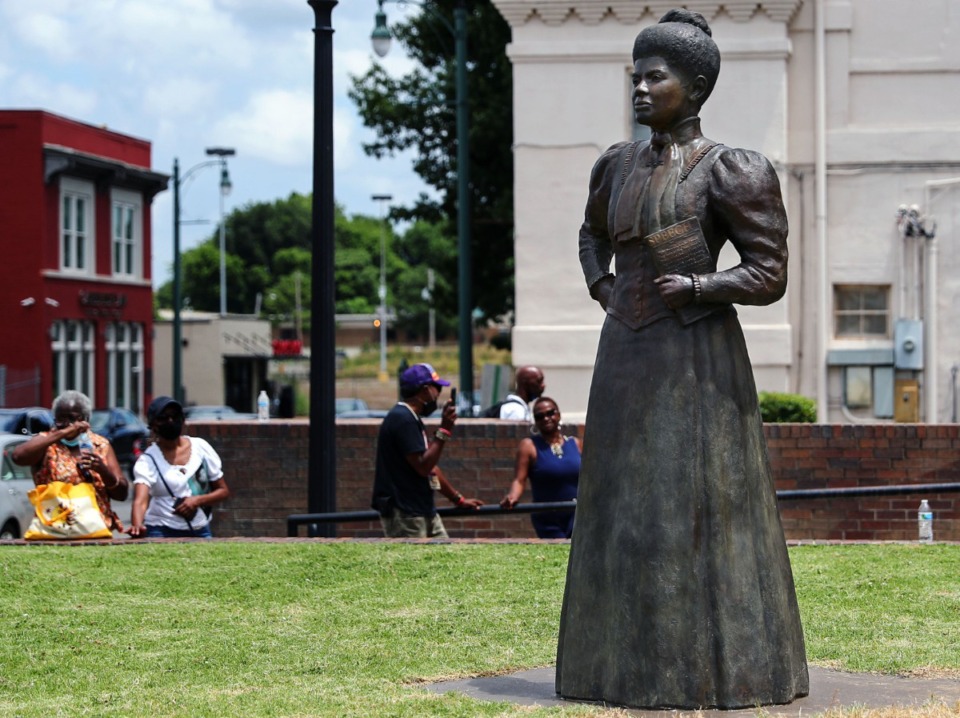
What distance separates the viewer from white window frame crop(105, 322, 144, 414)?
53812 mm

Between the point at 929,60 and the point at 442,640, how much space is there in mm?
15893

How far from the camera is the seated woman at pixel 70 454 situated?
36.8 feet

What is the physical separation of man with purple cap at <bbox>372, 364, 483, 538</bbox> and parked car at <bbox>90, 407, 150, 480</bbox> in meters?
21.3

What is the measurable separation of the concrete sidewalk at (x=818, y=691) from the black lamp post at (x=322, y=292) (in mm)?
5003

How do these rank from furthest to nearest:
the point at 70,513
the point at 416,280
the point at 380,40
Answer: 1. the point at 416,280
2. the point at 380,40
3. the point at 70,513

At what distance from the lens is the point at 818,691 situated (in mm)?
7473

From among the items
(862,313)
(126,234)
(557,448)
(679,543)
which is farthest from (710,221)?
(126,234)

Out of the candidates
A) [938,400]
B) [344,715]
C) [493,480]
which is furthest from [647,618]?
[938,400]

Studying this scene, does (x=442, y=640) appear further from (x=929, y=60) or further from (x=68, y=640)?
(x=929, y=60)

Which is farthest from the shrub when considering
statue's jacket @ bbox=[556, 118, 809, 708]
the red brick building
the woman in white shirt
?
the red brick building

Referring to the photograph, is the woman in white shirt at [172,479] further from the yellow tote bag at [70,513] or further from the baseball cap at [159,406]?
the yellow tote bag at [70,513]

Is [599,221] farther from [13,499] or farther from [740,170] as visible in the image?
[13,499]

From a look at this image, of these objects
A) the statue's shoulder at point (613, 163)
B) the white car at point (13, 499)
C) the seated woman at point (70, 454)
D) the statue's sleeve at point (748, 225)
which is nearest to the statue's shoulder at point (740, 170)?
the statue's sleeve at point (748, 225)

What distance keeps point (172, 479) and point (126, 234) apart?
45279 mm
